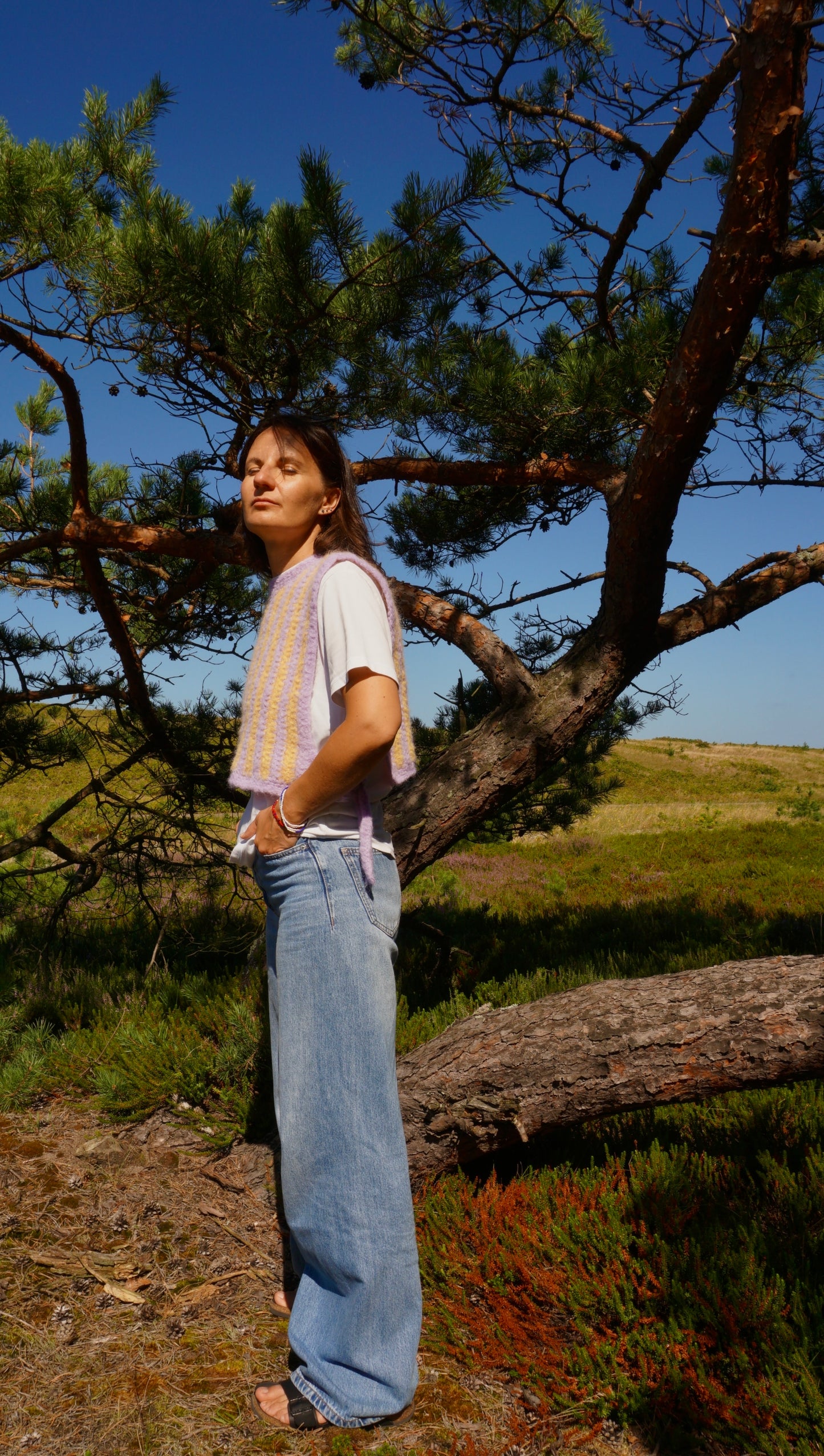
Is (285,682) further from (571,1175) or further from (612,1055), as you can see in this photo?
(571,1175)

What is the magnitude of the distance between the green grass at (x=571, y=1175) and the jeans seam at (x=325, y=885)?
4.56 feet

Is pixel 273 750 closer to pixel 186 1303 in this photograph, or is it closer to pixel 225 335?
pixel 186 1303

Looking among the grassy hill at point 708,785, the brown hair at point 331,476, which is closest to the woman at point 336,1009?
the brown hair at point 331,476

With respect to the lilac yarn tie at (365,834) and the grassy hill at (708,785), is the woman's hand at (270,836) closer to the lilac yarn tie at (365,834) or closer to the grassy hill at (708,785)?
the lilac yarn tie at (365,834)

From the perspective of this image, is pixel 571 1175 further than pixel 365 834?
Yes

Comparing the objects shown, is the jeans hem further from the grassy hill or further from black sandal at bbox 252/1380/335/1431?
the grassy hill

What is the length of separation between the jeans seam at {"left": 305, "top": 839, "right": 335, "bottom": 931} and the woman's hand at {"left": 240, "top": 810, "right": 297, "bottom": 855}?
0.04 meters

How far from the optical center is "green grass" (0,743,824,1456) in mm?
2309

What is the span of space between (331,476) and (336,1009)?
4.77ft

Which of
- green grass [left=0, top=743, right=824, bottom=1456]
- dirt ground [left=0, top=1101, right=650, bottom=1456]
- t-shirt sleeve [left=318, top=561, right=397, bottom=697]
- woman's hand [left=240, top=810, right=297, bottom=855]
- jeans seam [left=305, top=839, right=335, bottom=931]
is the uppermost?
t-shirt sleeve [left=318, top=561, right=397, bottom=697]

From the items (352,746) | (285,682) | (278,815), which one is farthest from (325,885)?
(285,682)

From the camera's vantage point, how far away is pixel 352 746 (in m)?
1.99

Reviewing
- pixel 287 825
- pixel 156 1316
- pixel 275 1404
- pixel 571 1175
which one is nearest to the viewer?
pixel 287 825

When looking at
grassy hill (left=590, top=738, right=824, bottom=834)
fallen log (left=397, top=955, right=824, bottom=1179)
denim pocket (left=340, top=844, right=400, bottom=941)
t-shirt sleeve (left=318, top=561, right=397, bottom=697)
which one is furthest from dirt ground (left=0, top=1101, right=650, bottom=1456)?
grassy hill (left=590, top=738, right=824, bottom=834)
